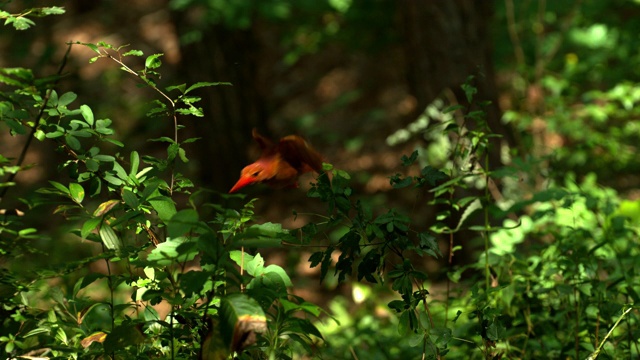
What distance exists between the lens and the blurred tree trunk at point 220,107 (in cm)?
642

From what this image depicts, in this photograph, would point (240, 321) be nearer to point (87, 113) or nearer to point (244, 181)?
point (244, 181)

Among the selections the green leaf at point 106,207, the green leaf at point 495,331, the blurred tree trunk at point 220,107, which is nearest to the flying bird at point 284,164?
the green leaf at point 106,207

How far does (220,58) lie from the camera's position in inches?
255

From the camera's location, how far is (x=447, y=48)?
4496 millimetres


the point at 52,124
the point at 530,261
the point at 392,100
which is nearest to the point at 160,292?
the point at 52,124

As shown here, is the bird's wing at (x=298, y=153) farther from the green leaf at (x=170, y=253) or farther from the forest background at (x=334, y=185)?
the green leaf at (x=170, y=253)


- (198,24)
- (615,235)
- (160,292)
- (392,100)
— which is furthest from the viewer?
(392,100)

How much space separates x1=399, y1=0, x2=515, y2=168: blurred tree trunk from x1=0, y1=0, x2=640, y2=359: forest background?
0.05 ft

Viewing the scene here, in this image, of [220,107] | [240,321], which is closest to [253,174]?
[240,321]

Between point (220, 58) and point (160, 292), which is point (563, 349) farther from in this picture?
point (220, 58)

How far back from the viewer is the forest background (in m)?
1.50

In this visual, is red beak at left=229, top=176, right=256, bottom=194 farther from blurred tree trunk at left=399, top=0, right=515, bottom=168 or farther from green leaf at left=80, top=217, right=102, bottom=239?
blurred tree trunk at left=399, top=0, right=515, bottom=168

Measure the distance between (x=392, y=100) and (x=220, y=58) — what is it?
1939 millimetres

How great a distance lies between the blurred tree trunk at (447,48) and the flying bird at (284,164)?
2877 mm
